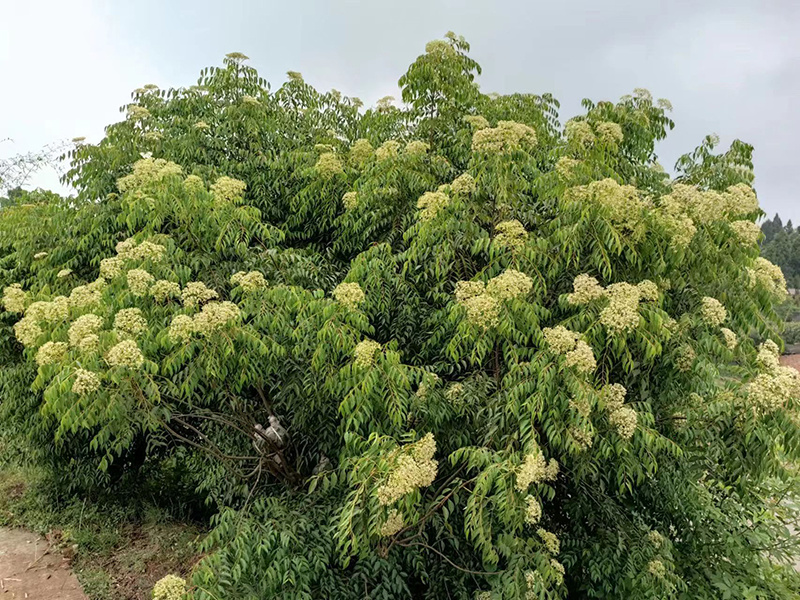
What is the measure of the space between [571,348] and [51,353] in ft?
10.4

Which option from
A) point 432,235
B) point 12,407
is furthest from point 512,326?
point 12,407

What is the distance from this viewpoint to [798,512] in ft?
19.2

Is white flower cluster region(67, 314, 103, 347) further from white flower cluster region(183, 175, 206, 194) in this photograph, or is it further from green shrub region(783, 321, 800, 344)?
green shrub region(783, 321, 800, 344)

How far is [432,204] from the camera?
155 inches

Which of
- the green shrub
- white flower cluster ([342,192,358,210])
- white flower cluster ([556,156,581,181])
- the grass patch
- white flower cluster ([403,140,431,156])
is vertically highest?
the green shrub

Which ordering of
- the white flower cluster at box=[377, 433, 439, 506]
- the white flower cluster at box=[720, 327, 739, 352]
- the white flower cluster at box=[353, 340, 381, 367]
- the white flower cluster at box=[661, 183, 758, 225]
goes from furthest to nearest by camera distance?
the white flower cluster at box=[720, 327, 739, 352] → the white flower cluster at box=[661, 183, 758, 225] → the white flower cluster at box=[353, 340, 381, 367] → the white flower cluster at box=[377, 433, 439, 506]

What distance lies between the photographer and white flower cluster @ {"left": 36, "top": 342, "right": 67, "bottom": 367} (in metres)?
3.50

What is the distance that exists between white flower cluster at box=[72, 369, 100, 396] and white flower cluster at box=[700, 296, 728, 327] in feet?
12.5

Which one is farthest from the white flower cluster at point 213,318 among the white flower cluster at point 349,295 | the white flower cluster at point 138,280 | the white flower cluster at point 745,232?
the white flower cluster at point 745,232

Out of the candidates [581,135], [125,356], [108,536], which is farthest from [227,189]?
[108,536]

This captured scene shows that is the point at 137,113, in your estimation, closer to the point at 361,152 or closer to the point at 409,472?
the point at 361,152

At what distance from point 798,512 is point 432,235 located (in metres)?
5.08

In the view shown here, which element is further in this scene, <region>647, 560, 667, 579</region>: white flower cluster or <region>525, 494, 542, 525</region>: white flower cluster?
<region>647, 560, 667, 579</region>: white flower cluster

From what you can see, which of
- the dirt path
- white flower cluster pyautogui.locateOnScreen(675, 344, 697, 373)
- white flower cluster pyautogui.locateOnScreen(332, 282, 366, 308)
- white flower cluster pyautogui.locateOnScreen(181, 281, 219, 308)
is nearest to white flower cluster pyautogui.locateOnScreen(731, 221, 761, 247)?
white flower cluster pyautogui.locateOnScreen(675, 344, 697, 373)
